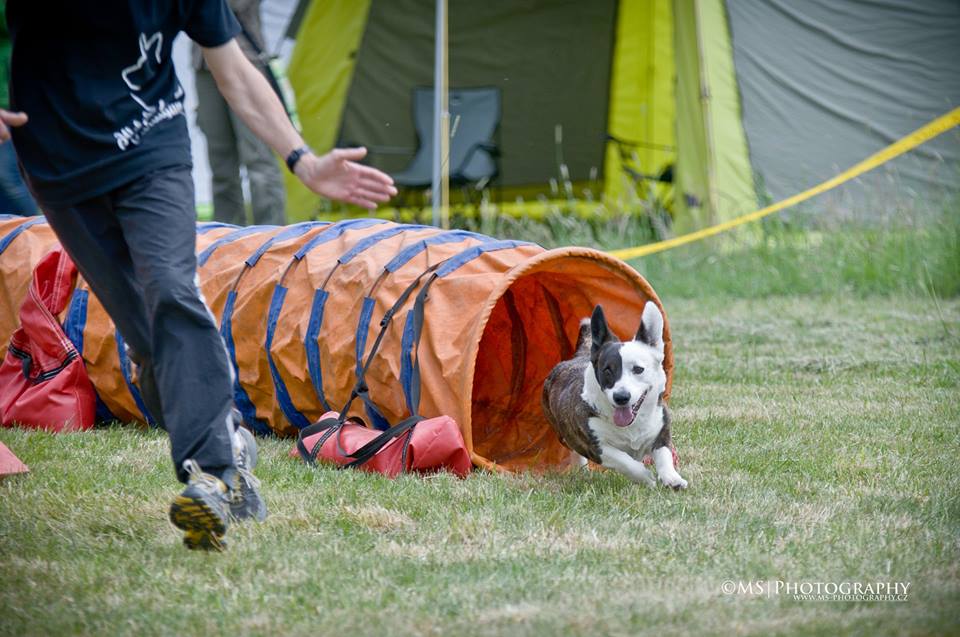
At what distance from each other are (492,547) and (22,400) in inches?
95.0

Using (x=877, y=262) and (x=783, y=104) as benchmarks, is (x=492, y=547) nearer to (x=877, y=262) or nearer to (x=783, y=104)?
(x=877, y=262)

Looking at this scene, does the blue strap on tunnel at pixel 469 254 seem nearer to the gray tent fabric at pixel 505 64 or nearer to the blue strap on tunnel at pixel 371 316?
the blue strap on tunnel at pixel 371 316

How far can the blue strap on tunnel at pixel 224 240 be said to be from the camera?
4.39 metres

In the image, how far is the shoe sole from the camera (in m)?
2.42

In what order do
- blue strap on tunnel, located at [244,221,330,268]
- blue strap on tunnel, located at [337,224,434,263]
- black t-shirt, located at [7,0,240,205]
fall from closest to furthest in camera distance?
black t-shirt, located at [7,0,240,205] → blue strap on tunnel, located at [337,224,434,263] → blue strap on tunnel, located at [244,221,330,268]

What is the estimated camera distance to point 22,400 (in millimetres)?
4270

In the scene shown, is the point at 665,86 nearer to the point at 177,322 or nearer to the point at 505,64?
the point at 505,64

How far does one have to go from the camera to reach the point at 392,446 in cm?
343

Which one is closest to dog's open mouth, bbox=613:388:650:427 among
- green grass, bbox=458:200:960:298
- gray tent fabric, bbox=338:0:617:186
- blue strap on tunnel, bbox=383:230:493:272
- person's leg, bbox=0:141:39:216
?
blue strap on tunnel, bbox=383:230:493:272

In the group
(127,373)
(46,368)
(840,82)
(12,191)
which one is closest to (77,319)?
(46,368)

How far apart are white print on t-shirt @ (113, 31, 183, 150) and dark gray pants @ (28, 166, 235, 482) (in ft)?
0.31

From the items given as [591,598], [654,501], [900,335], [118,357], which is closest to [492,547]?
[591,598]

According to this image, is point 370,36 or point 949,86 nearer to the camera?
point 949,86

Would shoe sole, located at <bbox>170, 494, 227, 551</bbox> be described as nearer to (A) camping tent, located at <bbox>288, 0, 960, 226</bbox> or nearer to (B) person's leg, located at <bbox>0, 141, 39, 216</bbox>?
(B) person's leg, located at <bbox>0, 141, 39, 216</bbox>
